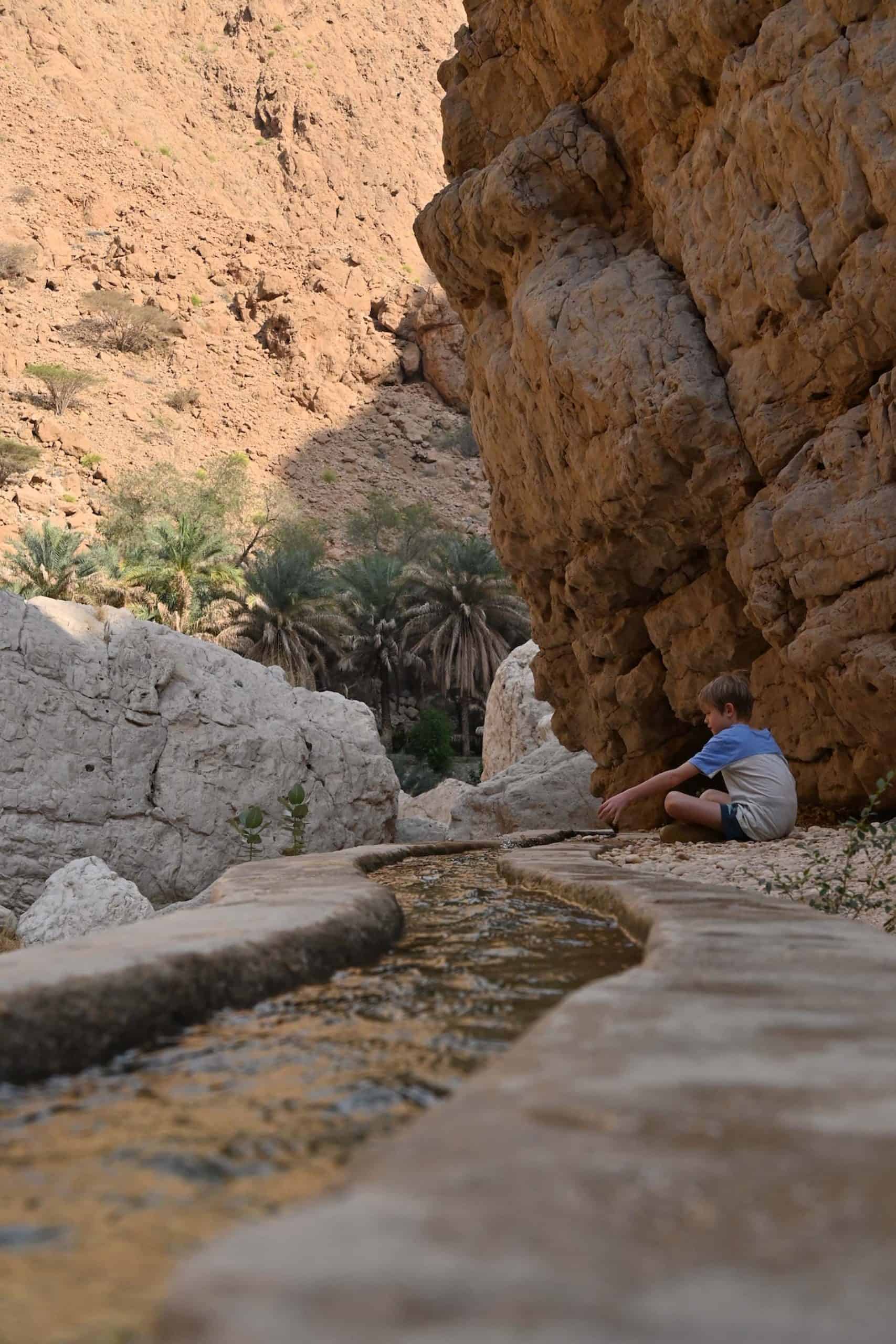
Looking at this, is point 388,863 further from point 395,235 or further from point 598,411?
point 395,235

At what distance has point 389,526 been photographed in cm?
4816

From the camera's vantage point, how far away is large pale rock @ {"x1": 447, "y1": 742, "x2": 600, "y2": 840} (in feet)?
42.8

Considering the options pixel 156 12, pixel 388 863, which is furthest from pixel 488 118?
pixel 156 12

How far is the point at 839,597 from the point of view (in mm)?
7457

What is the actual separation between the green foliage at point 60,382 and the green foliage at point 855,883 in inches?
1898

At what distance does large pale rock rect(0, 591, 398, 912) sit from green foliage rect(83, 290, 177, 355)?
43.9 meters

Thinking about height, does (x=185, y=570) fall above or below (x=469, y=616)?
above

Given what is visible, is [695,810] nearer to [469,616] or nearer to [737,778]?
[737,778]

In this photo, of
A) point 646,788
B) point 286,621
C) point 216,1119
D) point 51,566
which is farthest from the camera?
point 286,621

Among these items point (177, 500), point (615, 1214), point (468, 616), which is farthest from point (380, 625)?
point (615, 1214)

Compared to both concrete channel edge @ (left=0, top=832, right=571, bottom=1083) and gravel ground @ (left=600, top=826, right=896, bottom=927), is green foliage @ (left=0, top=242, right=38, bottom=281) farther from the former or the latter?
concrete channel edge @ (left=0, top=832, right=571, bottom=1083)

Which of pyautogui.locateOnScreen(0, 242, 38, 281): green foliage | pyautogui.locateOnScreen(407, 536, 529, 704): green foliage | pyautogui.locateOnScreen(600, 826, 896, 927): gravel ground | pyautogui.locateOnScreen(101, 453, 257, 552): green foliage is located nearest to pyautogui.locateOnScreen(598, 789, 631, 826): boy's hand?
pyautogui.locateOnScreen(600, 826, 896, 927): gravel ground

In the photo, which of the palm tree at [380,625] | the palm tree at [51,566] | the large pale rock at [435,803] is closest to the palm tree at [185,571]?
the palm tree at [51,566]

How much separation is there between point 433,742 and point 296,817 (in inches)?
745
